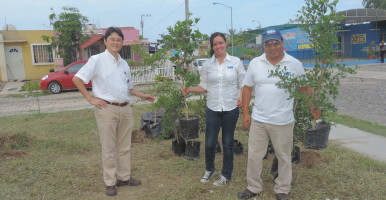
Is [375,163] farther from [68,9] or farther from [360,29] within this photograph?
[360,29]

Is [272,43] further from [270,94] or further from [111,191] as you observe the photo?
[111,191]

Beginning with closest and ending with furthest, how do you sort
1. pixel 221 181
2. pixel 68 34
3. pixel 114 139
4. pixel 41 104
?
pixel 114 139 < pixel 221 181 < pixel 41 104 < pixel 68 34

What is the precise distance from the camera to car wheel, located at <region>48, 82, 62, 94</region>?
1673cm

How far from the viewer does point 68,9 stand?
75.3ft

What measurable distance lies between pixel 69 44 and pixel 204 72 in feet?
67.7

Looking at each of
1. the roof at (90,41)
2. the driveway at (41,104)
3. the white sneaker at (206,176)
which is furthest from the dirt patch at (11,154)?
the roof at (90,41)

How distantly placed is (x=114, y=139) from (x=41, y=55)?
2307cm

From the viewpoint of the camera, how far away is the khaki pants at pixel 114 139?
13.4ft

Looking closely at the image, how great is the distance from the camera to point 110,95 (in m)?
4.06

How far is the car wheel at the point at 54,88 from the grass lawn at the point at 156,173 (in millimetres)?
10637

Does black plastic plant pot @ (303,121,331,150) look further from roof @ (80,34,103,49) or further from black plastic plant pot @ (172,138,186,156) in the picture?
roof @ (80,34,103,49)

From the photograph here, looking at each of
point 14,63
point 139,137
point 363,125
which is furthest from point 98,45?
point 363,125

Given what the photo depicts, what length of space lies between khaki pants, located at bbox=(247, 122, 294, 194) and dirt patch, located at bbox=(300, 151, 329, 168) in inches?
46.6

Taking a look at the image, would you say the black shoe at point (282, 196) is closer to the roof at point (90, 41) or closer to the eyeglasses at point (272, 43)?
the eyeglasses at point (272, 43)
